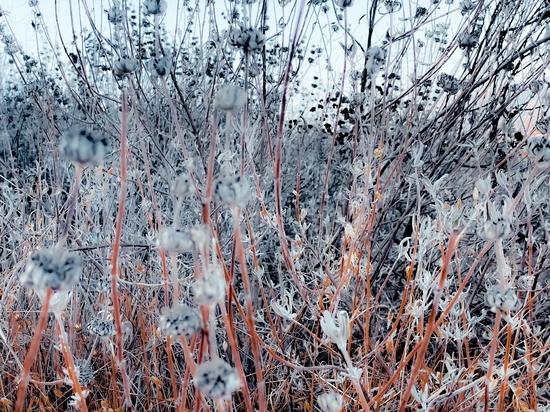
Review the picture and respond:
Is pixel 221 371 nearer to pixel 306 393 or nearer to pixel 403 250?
pixel 403 250

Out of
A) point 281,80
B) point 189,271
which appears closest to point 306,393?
point 189,271

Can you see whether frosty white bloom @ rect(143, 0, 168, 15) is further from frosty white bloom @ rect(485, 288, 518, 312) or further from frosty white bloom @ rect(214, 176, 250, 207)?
frosty white bloom @ rect(485, 288, 518, 312)

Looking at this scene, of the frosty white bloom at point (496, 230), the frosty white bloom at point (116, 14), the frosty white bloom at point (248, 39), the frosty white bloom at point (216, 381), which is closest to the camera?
the frosty white bloom at point (216, 381)

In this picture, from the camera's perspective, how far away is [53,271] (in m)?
0.53

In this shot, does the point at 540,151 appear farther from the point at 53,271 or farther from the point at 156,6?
→ the point at 156,6

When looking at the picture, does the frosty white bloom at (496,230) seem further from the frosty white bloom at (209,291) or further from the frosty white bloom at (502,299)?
the frosty white bloom at (209,291)

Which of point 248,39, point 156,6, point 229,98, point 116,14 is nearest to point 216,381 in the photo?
point 229,98

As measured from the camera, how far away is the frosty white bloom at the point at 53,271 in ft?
1.72

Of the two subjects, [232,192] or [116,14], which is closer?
[232,192]

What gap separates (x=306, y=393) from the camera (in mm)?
1491

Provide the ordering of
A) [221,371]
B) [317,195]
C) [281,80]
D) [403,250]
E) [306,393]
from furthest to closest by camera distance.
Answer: [317,195] → [281,80] → [306,393] → [403,250] → [221,371]

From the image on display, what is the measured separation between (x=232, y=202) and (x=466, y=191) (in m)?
1.82

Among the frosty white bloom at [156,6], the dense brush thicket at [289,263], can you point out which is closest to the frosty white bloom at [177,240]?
the dense brush thicket at [289,263]

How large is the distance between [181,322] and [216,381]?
0.28 feet
